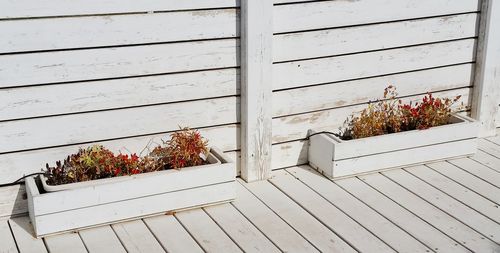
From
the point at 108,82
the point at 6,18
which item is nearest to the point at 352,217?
the point at 108,82

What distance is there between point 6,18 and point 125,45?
0.58 m

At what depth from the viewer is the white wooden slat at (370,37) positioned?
3.99 metres

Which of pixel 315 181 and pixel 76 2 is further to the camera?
pixel 315 181

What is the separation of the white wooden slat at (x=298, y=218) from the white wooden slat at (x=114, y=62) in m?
0.72

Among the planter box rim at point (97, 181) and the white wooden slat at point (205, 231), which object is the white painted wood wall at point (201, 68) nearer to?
the planter box rim at point (97, 181)

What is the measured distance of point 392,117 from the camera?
4.28m

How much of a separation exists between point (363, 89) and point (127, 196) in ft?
5.36

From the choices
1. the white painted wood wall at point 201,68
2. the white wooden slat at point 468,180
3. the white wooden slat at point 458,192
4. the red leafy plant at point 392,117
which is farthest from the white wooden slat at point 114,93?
the white wooden slat at point 468,180

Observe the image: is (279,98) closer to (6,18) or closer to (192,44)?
(192,44)

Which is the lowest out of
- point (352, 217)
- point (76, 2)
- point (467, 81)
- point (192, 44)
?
point (352, 217)

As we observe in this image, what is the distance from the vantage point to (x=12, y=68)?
335 cm

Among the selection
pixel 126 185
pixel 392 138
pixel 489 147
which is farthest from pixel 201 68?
pixel 489 147

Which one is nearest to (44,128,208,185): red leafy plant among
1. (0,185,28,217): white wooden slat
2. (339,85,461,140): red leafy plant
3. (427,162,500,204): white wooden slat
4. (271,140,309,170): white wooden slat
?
(0,185,28,217): white wooden slat

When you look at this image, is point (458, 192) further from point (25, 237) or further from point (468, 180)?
point (25, 237)
